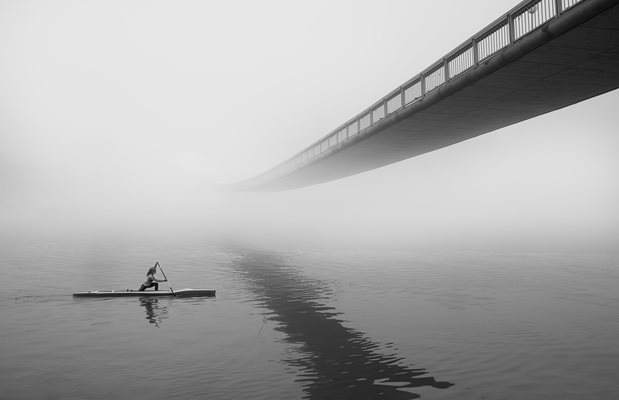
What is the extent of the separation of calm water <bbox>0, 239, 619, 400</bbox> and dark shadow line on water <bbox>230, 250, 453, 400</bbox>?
53 mm

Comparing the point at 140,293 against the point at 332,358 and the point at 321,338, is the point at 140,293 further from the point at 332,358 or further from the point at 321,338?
the point at 332,358

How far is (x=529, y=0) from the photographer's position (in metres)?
16.7

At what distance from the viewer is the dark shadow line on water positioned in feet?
34.8

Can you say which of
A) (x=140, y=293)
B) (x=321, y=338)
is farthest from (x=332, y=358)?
(x=140, y=293)

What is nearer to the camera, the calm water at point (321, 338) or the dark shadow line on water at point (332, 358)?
the dark shadow line on water at point (332, 358)

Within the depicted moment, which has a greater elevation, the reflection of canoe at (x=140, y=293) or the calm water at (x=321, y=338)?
the reflection of canoe at (x=140, y=293)

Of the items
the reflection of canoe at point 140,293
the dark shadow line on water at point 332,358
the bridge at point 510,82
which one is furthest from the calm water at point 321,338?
the bridge at point 510,82

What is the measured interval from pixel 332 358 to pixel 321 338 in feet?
8.00

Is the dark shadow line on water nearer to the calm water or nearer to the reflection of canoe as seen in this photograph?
the calm water

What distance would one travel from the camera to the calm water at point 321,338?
10797mm

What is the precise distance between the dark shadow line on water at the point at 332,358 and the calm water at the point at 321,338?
5cm

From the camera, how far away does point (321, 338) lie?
15438 millimetres

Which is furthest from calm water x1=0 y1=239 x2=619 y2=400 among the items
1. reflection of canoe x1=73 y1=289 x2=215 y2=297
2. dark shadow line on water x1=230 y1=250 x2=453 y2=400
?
reflection of canoe x1=73 y1=289 x2=215 y2=297

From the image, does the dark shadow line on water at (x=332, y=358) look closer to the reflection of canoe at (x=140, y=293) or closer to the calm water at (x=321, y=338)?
the calm water at (x=321, y=338)
